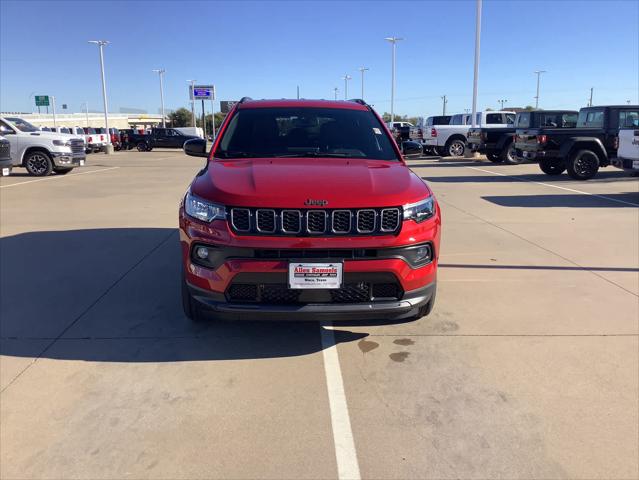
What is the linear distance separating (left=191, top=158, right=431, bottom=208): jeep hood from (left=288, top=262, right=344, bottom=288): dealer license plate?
0.38m

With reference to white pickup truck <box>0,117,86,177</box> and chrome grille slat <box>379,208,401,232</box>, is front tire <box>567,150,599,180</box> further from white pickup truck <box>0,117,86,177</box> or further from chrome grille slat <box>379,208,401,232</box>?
white pickup truck <box>0,117,86,177</box>

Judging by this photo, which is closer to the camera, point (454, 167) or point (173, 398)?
point (173, 398)

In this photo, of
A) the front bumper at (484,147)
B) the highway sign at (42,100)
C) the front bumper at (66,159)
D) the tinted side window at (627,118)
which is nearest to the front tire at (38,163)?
the front bumper at (66,159)

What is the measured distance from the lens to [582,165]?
1492cm

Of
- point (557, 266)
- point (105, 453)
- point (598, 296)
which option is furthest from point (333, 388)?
point (557, 266)

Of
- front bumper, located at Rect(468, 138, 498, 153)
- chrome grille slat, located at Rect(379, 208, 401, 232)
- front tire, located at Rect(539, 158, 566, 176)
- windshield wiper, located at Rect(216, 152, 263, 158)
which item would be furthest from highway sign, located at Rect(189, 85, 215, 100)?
chrome grille slat, located at Rect(379, 208, 401, 232)

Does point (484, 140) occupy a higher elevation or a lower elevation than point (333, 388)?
higher

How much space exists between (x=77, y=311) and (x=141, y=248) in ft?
7.57

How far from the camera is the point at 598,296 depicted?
5047 millimetres

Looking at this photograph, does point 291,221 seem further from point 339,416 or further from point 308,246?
point 339,416

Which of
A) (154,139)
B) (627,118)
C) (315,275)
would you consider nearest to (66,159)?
(315,275)

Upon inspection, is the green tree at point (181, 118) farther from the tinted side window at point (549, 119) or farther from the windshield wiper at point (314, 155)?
the windshield wiper at point (314, 155)

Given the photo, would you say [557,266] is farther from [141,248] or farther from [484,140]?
[484,140]

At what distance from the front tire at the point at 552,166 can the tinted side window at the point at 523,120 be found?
2926mm
